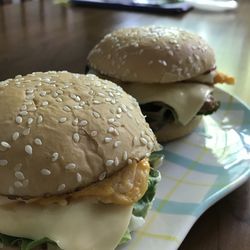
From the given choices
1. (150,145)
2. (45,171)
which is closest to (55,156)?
(45,171)

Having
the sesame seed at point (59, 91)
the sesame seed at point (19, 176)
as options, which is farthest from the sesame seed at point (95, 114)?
the sesame seed at point (19, 176)

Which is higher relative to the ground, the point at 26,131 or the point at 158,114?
the point at 26,131

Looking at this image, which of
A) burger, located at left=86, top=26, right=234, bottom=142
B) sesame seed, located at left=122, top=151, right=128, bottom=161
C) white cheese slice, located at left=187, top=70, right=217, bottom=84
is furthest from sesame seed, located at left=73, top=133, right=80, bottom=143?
white cheese slice, located at left=187, top=70, right=217, bottom=84

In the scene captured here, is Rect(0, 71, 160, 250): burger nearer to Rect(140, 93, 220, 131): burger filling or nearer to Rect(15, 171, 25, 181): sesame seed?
Rect(15, 171, 25, 181): sesame seed

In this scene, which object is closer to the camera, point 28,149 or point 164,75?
point 28,149

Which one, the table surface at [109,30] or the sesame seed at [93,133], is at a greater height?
the sesame seed at [93,133]

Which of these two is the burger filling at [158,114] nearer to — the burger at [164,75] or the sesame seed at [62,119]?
the burger at [164,75]

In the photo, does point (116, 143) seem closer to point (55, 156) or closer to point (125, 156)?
point (125, 156)

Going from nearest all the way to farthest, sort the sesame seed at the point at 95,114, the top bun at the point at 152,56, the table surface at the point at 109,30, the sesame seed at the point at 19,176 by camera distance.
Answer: the sesame seed at the point at 19,176
the sesame seed at the point at 95,114
the table surface at the point at 109,30
the top bun at the point at 152,56

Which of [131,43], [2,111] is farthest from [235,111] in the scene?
[2,111]
